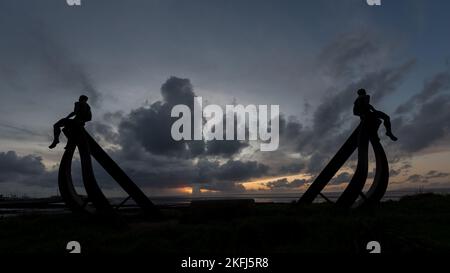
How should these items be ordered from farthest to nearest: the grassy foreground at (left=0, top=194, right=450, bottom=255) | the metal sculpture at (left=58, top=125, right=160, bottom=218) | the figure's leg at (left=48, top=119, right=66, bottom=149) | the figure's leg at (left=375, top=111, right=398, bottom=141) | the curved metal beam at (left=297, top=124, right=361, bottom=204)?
the curved metal beam at (left=297, top=124, right=361, bottom=204)
the figure's leg at (left=375, top=111, right=398, bottom=141)
the figure's leg at (left=48, top=119, right=66, bottom=149)
the metal sculpture at (left=58, top=125, right=160, bottom=218)
the grassy foreground at (left=0, top=194, right=450, bottom=255)

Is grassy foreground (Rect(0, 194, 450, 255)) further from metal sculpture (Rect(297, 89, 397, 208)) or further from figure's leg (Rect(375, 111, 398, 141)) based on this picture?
figure's leg (Rect(375, 111, 398, 141))

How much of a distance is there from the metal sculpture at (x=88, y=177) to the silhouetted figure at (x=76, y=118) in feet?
0.65

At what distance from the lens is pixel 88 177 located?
1413 cm

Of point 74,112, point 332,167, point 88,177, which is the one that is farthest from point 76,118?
point 332,167

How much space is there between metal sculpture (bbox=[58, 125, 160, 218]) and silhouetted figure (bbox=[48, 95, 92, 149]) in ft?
0.65

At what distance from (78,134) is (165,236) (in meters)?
5.97

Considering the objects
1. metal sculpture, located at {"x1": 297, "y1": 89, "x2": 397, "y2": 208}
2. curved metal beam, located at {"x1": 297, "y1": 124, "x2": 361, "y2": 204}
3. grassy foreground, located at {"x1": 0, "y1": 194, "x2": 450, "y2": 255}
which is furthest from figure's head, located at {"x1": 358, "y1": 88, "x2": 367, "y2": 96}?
grassy foreground, located at {"x1": 0, "y1": 194, "x2": 450, "y2": 255}

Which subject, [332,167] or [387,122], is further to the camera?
[332,167]

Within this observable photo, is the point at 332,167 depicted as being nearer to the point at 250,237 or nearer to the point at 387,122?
the point at 387,122

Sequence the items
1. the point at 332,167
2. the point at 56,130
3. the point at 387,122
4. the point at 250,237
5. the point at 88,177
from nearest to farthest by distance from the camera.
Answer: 1. the point at 250,237
2. the point at 88,177
3. the point at 56,130
4. the point at 387,122
5. the point at 332,167

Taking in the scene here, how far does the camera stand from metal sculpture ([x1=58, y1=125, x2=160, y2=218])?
14.0m

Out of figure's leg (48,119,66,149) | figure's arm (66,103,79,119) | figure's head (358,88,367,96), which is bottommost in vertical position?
figure's leg (48,119,66,149)

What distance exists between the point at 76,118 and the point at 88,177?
254 centimetres
